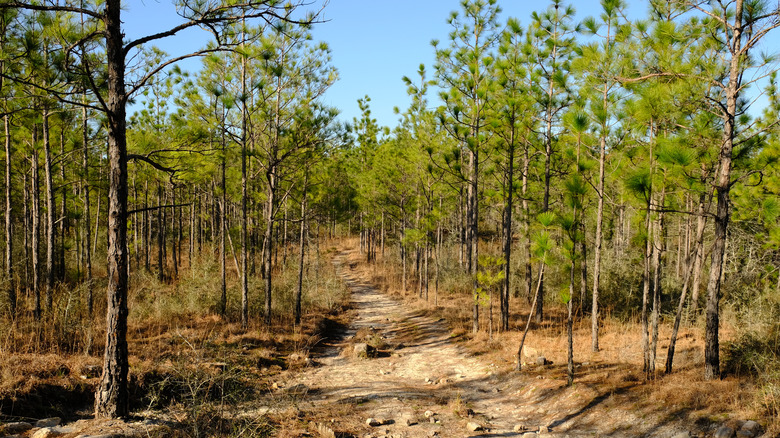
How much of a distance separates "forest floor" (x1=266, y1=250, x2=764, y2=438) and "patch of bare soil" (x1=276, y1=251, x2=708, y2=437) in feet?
0.05

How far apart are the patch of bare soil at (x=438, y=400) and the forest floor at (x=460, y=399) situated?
14mm

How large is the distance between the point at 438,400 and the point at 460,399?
0.37 meters

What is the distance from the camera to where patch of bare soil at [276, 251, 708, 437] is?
5.58 m

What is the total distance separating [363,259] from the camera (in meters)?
32.5

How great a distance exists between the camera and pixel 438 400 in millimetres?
6922

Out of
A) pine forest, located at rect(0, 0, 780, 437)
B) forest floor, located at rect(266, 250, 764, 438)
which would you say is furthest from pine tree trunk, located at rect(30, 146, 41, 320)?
→ forest floor, located at rect(266, 250, 764, 438)

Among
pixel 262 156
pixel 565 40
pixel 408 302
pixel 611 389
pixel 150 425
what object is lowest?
pixel 408 302

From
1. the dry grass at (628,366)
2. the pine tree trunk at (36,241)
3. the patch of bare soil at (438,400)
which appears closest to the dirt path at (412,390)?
the patch of bare soil at (438,400)

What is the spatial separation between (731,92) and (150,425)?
855 centimetres

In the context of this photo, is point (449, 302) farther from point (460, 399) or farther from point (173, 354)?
point (173, 354)

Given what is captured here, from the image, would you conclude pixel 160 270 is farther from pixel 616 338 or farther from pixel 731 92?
pixel 731 92

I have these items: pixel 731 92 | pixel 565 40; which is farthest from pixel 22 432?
pixel 565 40

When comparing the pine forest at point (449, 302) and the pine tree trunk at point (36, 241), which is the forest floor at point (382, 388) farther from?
the pine tree trunk at point (36, 241)

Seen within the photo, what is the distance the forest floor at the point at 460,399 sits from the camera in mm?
5504
